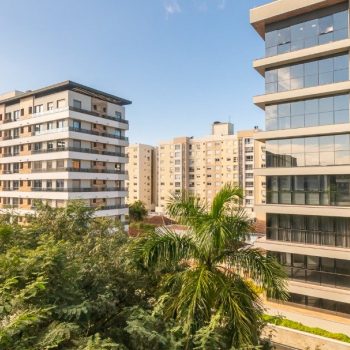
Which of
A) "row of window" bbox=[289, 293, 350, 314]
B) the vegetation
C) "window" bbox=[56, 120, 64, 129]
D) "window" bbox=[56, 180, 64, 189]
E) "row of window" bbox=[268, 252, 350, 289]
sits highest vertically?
"window" bbox=[56, 120, 64, 129]

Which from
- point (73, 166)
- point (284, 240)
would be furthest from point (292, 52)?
point (73, 166)

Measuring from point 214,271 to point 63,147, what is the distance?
3117cm

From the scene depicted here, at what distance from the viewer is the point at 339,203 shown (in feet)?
63.0

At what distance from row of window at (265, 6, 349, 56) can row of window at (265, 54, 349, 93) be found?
116 centimetres

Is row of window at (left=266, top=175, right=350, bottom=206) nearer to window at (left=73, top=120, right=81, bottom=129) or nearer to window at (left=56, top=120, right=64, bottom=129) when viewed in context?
window at (left=73, top=120, right=81, bottom=129)

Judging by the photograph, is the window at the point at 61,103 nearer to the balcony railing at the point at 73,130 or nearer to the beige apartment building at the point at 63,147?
the beige apartment building at the point at 63,147

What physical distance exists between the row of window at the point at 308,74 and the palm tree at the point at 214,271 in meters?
15.7

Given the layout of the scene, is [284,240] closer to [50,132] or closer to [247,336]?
[247,336]

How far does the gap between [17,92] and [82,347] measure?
44.9 m

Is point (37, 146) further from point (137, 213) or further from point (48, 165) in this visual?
point (137, 213)

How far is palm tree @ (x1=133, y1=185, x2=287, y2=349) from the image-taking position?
22.2 feet

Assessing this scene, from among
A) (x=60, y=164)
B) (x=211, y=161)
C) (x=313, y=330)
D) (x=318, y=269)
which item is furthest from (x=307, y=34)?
(x=211, y=161)

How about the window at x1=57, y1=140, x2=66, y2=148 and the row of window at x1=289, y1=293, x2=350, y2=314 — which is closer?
the row of window at x1=289, y1=293, x2=350, y2=314

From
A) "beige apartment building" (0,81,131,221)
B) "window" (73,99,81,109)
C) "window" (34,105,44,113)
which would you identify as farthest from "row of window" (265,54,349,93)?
"window" (34,105,44,113)
